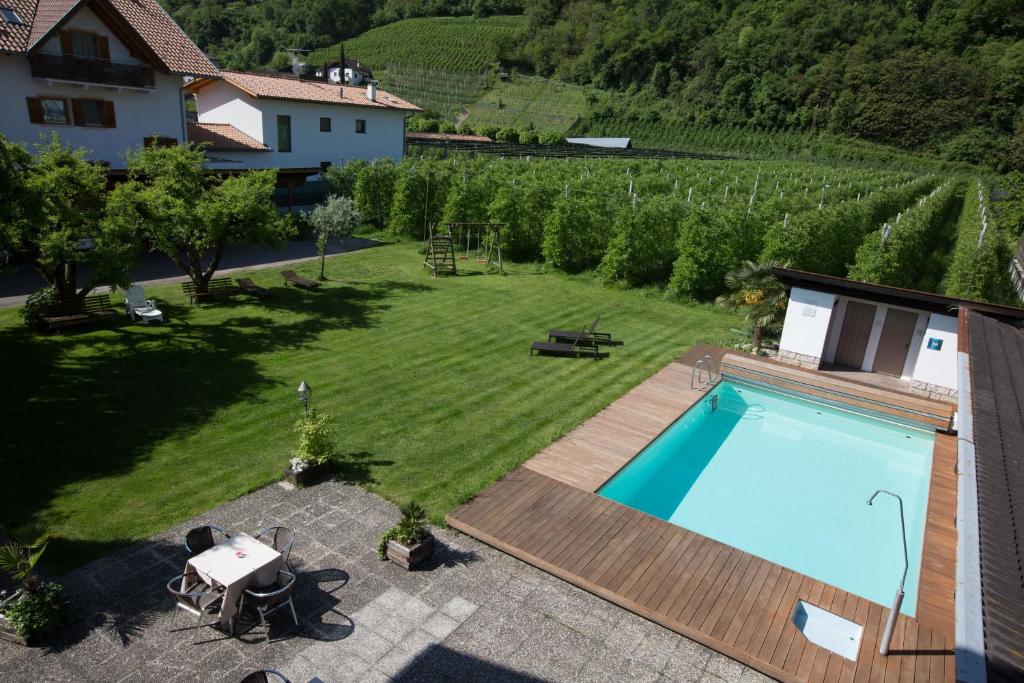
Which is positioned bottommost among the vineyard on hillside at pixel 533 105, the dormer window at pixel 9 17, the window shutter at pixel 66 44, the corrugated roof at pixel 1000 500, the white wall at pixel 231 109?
the corrugated roof at pixel 1000 500

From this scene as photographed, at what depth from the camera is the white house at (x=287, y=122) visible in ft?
102

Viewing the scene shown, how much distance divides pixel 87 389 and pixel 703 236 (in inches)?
648

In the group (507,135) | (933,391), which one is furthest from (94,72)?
(507,135)

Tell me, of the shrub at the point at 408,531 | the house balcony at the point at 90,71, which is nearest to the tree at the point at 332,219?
the house balcony at the point at 90,71

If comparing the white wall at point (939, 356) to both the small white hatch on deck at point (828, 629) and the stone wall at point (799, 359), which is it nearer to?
the stone wall at point (799, 359)

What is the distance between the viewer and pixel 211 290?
17781mm

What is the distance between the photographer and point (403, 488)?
30.7 ft

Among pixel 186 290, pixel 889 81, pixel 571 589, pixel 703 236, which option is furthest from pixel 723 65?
pixel 571 589

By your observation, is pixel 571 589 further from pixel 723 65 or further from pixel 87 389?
pixel 723 65

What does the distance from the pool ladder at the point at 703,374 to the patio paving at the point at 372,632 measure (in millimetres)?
7602

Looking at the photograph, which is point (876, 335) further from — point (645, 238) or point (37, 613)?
point (37, 613)

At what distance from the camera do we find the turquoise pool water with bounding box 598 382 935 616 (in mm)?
9328

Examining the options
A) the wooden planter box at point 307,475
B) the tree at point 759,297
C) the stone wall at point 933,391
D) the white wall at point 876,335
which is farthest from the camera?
the tree at point 759,297

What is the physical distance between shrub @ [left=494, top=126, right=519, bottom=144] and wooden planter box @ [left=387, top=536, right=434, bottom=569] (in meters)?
63.8
